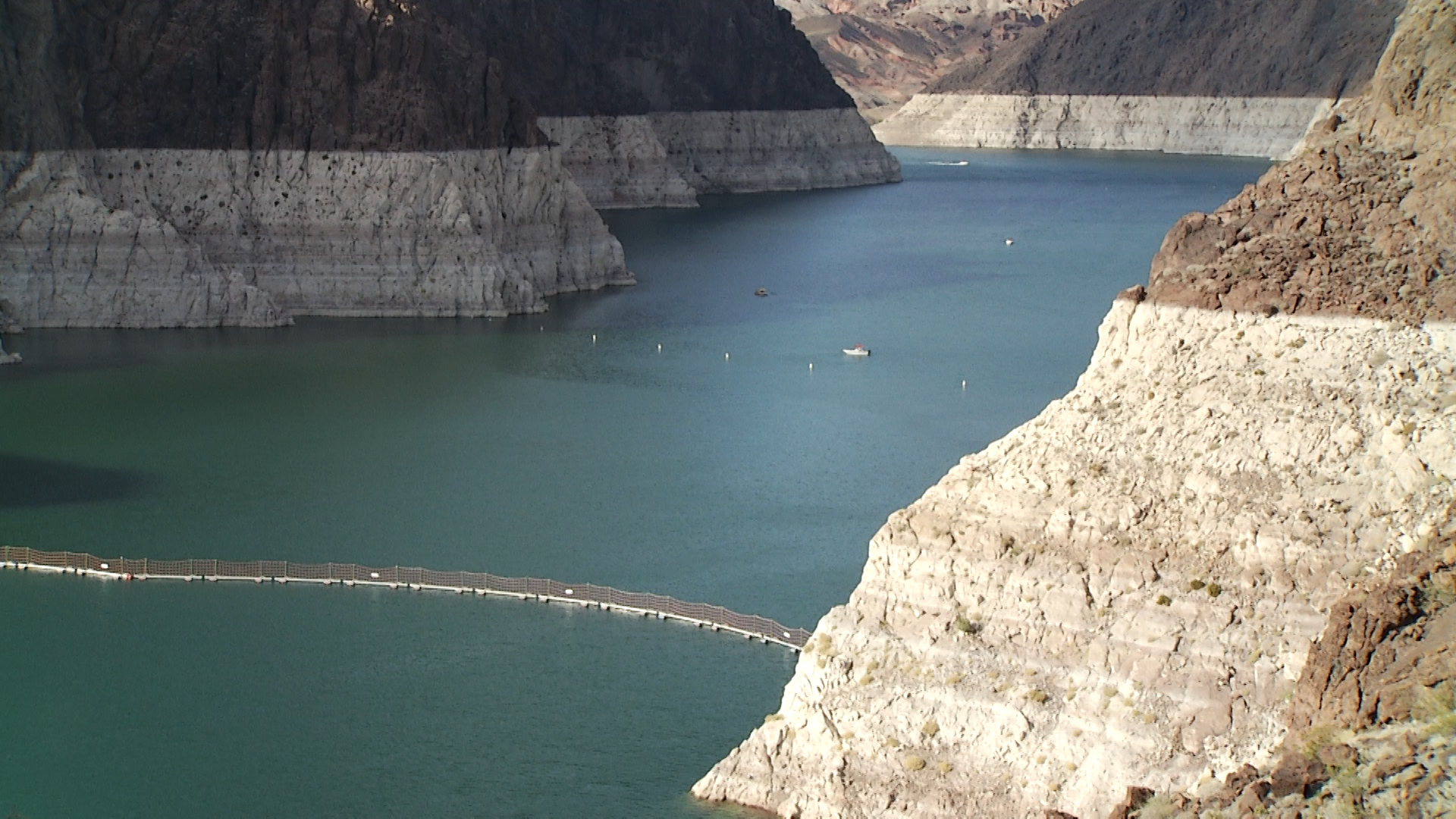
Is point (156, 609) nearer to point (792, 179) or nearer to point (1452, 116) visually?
point (1452, 116)

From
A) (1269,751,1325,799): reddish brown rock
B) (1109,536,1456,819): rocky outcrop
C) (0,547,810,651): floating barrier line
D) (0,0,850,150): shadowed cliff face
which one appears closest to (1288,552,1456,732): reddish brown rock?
(1109,536,1456,819): rocky outcrop

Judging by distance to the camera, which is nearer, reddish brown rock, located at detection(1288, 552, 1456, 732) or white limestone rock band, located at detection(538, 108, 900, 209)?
reddish brown rock, located at detection(1288, 552, 1456, 732)

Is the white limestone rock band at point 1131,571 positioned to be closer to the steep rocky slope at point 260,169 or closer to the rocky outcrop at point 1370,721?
the rocky outcrop at point 1370,721

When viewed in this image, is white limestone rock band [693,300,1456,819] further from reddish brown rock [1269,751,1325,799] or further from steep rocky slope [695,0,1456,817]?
reddish brown rock [1269,751,1325,799]

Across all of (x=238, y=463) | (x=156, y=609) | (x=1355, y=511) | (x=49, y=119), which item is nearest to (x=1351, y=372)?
(x=1355, y=511)

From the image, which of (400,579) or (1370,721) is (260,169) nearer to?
(400,579)

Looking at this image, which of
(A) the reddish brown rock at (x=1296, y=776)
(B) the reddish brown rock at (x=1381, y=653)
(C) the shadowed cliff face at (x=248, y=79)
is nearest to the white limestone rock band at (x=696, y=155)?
(C) the shadowed cliff face at (x=248, y=79)

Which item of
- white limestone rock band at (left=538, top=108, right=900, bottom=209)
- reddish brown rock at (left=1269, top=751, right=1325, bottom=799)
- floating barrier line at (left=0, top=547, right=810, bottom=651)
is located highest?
white limestone rock band at (left=538, top=108, right=900, bottom=209)
